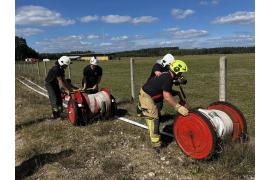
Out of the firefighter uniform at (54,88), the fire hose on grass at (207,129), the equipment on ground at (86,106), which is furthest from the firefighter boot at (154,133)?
the firefighter uniform at (54,88)

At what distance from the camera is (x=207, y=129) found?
226 inches

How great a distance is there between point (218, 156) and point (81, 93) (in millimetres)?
4392

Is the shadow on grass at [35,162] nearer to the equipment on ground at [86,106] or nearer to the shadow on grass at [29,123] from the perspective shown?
the equipment on ground at [86,106]

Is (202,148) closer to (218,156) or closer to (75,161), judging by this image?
(218,156)

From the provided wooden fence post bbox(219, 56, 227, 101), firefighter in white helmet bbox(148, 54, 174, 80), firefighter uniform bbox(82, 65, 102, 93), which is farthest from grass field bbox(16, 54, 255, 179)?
firefighter uniform bbox(82, 65, 102, 93)

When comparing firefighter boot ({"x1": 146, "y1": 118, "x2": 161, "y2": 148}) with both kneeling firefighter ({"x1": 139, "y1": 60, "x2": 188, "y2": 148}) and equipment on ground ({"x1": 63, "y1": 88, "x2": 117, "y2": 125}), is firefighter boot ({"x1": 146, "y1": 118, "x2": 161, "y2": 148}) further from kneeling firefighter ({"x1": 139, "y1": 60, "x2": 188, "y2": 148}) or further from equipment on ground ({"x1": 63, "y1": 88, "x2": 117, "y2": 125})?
equipment on ground ({"x1": 63, "y1": 88, "x2": 117, "y2": 125})

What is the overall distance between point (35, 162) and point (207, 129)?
3.22 meters

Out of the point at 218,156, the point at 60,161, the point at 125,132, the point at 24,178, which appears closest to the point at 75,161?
the point at 60,161

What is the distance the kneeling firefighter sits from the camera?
6.47m

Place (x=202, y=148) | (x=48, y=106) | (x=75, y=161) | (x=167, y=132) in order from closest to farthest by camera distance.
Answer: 1. (x=202, y=148)
2. (x=75, y=161)
3. (x=167, y=132)
4. (x=48, y=106)

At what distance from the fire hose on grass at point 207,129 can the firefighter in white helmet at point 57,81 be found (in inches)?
178

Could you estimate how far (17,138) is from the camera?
29.5 ft

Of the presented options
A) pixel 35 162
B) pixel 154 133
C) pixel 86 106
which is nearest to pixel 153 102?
pixel 154 133

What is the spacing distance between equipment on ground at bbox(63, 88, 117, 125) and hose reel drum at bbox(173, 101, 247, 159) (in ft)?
10.4
